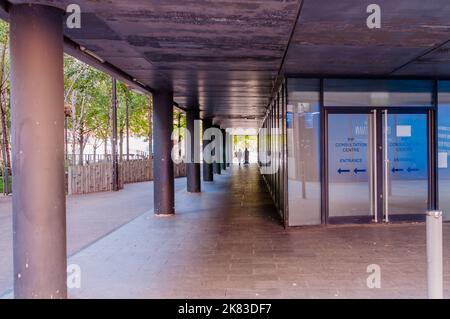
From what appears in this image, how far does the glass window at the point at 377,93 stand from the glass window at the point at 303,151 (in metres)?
0.37

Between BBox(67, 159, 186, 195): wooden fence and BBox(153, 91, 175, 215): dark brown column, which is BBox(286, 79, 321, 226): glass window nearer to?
BBox(153, 91, 175, 215): dark brown column

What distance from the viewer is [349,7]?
456 cm

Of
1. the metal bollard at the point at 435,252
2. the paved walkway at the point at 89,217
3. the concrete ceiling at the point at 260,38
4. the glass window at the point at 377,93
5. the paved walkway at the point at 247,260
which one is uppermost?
the concrete ceiling at the point at 260,38

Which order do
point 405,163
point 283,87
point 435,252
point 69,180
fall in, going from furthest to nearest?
point 69,180 → point 405,163 → point 283,87 → point 435,252

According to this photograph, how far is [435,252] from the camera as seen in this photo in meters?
3.14

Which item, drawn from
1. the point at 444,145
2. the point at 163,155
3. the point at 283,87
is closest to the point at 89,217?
the point at 163,155

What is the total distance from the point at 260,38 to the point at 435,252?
355 cm

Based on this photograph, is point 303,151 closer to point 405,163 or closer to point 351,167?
point 351,167

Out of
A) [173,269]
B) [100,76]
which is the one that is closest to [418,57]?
[173,269]

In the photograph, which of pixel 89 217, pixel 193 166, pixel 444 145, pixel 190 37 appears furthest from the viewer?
pixel 193 166

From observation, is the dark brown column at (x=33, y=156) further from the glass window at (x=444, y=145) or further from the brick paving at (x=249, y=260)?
the glass window at (x=444, y=145)

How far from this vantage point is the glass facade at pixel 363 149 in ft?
27.7

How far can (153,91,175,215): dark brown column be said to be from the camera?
10055 mm

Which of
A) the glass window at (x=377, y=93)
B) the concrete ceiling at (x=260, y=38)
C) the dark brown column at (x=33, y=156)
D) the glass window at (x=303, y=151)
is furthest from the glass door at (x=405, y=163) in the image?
the dark brown column at (x=33, y=156)
